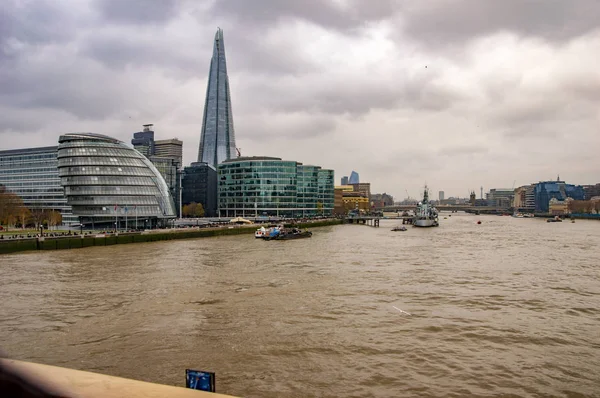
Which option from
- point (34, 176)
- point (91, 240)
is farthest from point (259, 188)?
point (91, 240)

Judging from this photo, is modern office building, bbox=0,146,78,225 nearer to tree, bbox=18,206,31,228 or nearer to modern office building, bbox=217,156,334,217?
tree, bbox=18,206,31,228

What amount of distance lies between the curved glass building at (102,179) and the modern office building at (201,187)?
75.0m

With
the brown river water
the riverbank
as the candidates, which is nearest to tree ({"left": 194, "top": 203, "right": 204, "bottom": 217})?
the riverbank

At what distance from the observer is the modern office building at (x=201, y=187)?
16575cm

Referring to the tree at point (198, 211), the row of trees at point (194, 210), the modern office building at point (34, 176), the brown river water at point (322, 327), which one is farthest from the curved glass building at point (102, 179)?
the row of trees at point (194, 210)

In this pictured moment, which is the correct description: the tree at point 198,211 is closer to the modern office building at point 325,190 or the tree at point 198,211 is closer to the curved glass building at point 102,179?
the modern office building at point 325,190

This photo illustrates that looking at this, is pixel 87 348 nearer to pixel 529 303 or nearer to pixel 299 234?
pixel 529 303

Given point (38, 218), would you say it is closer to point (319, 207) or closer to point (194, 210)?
point (194, 210)

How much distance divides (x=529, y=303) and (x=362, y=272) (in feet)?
41.2

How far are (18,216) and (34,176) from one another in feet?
163

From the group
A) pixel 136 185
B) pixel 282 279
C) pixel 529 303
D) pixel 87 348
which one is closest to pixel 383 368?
pixel 87 348

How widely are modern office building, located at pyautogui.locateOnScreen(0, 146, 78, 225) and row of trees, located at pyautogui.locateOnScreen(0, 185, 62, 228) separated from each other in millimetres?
→ 27643

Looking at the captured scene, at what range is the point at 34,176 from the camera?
122438mm

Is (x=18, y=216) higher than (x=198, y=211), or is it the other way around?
(x=198, y=211)
